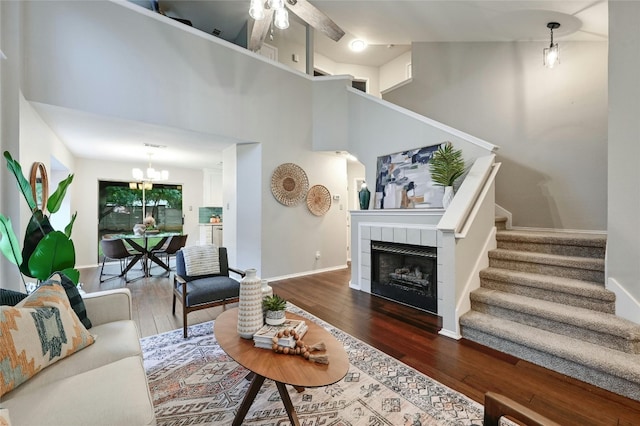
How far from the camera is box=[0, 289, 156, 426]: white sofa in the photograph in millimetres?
1010

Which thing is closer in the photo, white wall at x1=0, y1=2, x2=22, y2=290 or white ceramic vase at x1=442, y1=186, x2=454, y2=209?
white wall at x1=0, y1=2, x2=22, y2=290

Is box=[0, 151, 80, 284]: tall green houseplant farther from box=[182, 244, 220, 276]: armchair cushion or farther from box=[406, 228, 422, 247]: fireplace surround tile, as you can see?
box=[406, 228, 422, 247]: fireplace surround tile

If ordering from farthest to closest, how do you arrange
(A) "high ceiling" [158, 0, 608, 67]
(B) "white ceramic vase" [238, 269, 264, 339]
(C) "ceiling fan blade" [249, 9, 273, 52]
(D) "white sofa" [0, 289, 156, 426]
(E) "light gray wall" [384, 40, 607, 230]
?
1. (E) "light gray wall" [384, 40, 607, 230]
2. (A) "high ceiling" [158, 0, 608, 67]
3. (C) "ceiling fan blade" [249, 9, 273, 52]
4. (B) "white ceramic vase" [238, 269, 264, 339]
5. (D) "white sofa" [0, 289, 156, 426]

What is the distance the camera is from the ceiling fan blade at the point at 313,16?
285cm

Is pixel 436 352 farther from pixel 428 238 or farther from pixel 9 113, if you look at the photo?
pixel 9 113

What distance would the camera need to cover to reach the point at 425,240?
10.4ft

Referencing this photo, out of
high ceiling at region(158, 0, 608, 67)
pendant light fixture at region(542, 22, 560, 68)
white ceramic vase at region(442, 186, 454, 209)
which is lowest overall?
white ceramic vase at region(442, 186, 454, 209)

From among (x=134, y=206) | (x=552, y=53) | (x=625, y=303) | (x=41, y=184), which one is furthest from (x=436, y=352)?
(x=134, y=206)

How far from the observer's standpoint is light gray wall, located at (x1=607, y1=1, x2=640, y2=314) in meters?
2.01

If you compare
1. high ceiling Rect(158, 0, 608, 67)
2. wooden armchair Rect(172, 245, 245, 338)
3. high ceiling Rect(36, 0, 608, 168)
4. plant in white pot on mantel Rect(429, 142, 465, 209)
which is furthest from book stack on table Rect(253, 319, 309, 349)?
high ceiling Rect(158, 0, 608, 67)

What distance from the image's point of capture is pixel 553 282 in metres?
2.47

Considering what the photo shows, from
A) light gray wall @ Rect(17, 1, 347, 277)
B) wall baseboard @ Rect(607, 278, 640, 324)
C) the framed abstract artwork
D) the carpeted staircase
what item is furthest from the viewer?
the framed abstract artwork

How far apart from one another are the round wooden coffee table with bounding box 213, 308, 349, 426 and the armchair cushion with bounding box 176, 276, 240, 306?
975 mm

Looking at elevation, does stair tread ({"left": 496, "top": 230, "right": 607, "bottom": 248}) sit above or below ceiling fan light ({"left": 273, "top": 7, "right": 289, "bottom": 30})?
below
